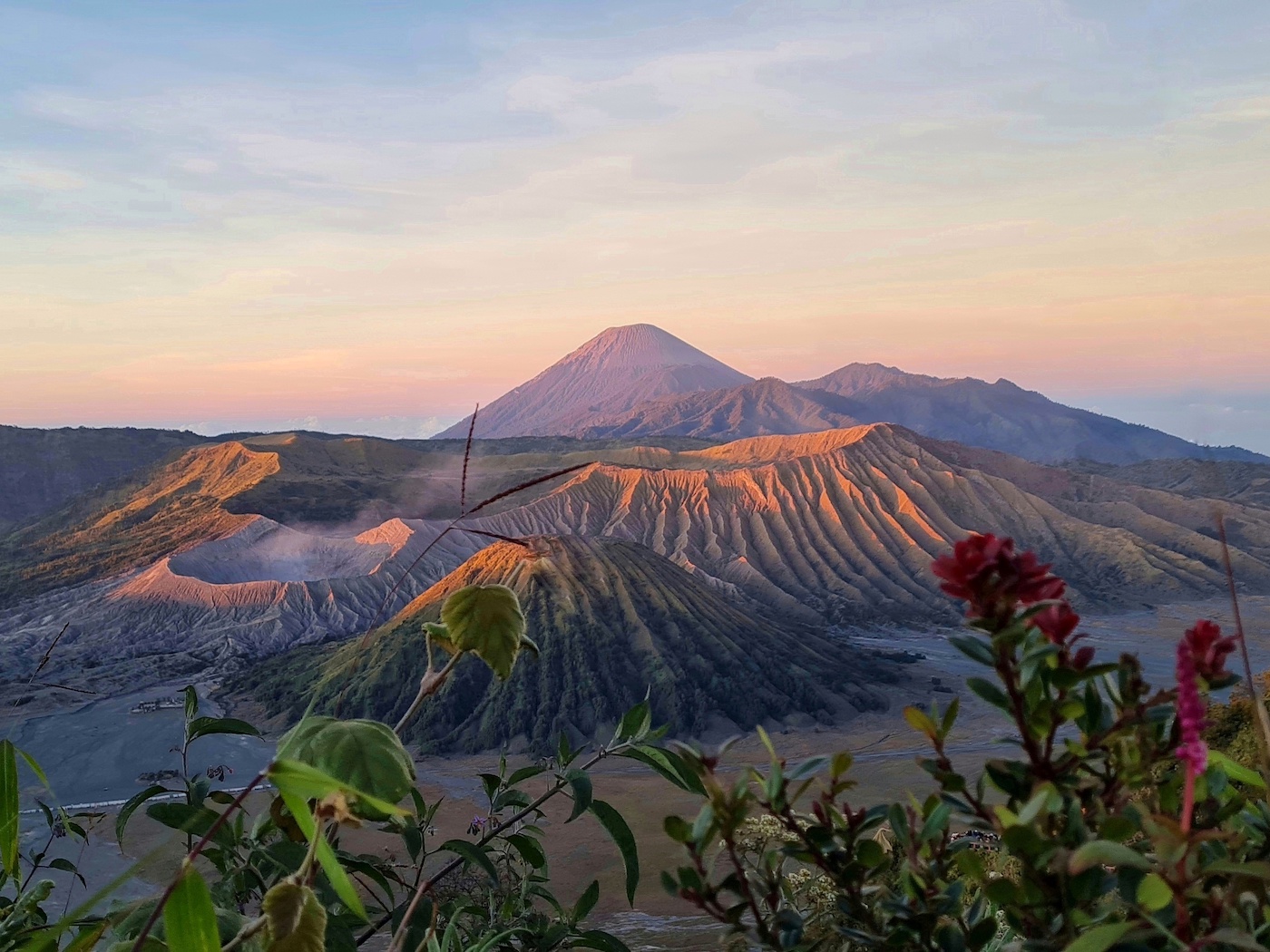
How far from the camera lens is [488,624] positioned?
1129 mm

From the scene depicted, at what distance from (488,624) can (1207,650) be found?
28.4 inches

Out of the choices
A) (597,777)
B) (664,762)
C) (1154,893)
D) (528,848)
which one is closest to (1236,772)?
(1154,893)

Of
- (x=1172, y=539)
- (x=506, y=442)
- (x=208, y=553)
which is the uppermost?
(x=506, y=442)

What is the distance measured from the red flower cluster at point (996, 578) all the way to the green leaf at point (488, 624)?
19.8 inches

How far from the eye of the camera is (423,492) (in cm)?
7350

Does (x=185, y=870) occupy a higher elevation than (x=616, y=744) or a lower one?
higher

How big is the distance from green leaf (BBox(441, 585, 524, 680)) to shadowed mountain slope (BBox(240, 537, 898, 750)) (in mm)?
32175

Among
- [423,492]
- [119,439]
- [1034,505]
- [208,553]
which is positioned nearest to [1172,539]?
[1034,505]

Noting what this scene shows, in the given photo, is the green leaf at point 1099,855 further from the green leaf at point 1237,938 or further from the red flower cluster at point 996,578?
the red flower cluster at point 996,578

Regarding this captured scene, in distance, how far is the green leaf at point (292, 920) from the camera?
2.63ft

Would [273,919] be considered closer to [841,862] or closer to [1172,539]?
[841,862]

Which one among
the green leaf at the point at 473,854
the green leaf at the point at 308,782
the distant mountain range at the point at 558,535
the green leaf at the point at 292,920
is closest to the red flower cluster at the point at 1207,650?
the green leaf at the point at 308,782

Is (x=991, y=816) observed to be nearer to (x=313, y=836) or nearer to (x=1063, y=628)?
(x=1063, y=628)

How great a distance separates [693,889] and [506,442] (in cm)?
10860
